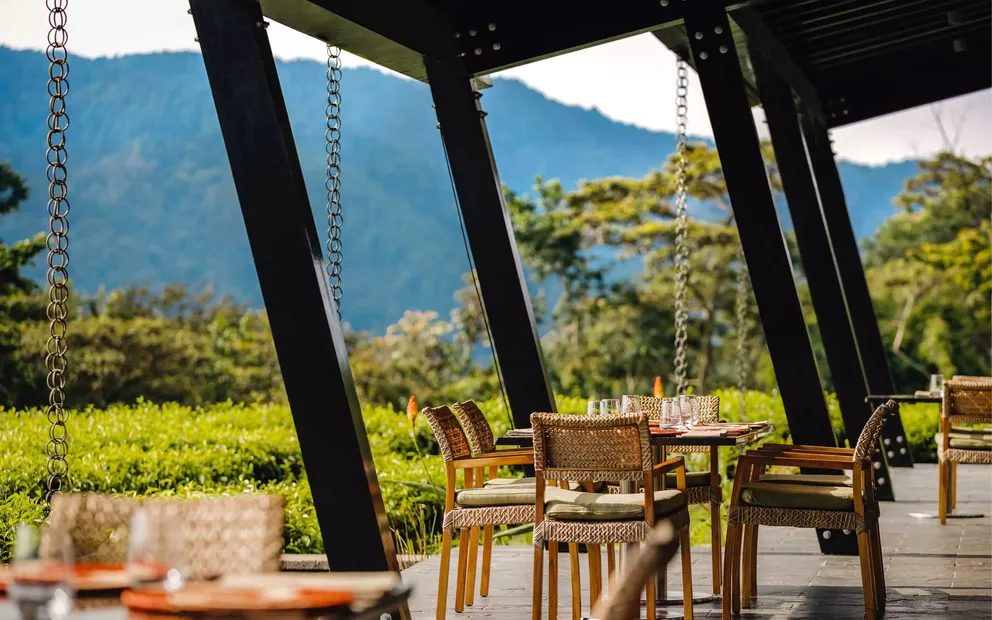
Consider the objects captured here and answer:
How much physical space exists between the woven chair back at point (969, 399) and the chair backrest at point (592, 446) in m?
3.34

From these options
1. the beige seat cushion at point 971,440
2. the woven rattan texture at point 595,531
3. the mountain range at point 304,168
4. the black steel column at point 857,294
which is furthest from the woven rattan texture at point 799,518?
the mountain range at point 304,168

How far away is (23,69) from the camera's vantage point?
934 inches

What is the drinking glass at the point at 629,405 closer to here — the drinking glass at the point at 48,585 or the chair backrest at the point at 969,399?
the chair backrest at the point at 969,399

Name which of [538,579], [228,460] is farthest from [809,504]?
[228,460]

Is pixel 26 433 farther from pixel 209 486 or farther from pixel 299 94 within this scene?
pixel 299 94

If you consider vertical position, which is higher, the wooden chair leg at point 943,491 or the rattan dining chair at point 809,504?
the rattan dining chair at point 809,504

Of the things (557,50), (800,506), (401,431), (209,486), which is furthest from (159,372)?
(800,506)

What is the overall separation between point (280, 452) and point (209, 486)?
890mm

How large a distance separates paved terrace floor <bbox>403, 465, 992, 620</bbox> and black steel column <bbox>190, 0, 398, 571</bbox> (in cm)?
99

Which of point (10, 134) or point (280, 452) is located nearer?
point (280, 452)

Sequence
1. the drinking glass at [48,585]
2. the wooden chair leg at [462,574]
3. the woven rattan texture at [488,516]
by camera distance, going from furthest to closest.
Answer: the wooden chair leg at [462,574] < the woven rattan texture at [488,516] < the drinking glass at [48,585]

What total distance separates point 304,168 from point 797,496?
76.6 feet

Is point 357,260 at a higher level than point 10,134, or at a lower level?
lower

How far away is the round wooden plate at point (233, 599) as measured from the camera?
1600 mm
